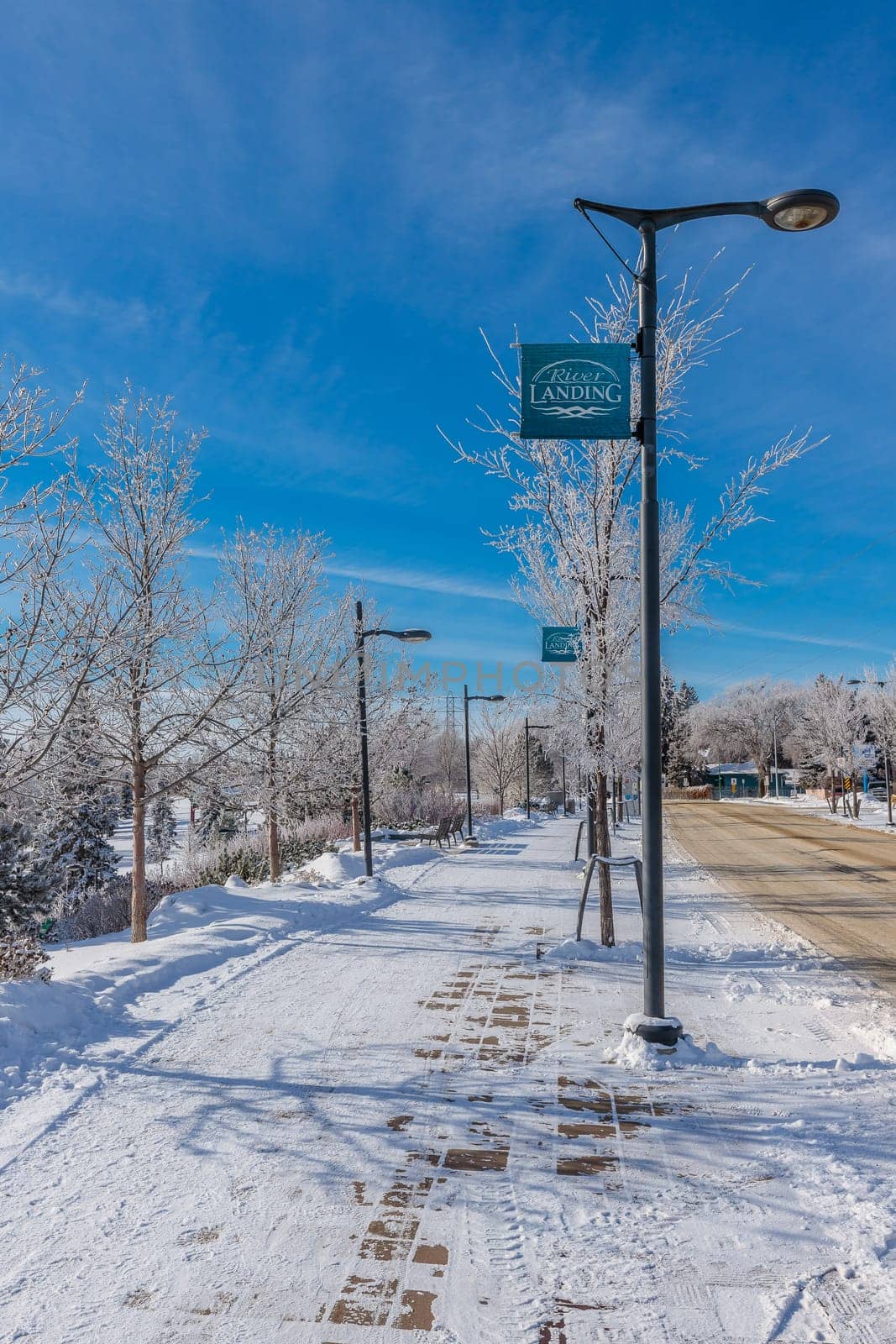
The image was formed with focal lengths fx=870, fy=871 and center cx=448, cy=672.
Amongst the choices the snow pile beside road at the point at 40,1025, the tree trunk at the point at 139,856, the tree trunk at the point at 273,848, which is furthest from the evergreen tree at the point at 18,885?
the snow pile beside road at the point at 40,1025

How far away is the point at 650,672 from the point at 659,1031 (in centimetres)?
230

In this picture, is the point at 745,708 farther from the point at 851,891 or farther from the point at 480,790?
the point at 851,891

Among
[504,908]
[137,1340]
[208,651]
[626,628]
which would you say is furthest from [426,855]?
[137,1340]

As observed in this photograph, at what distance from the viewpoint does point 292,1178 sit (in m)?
3.85

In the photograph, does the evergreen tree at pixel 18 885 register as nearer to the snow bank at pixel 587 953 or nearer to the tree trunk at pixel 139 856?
the tree trunk at pixel 139 856

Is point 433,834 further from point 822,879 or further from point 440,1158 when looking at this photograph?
point 440,1158

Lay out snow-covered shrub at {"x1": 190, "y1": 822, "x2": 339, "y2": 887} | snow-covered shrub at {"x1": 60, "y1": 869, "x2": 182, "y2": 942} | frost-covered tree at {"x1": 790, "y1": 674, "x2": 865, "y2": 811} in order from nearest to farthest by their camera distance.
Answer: snow-covered shrub at {"x1": 60, "y1": 869, "x2": 182, "y2": 942} < snow-covered shrub at {"x1": 190, "y1": 822, "x2": 339, "y2": 887} < frost-covered tree at {"x1": 790, "y1": 674, "x2": 865, "y2": 811}

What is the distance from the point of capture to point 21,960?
Answer: 7309mm

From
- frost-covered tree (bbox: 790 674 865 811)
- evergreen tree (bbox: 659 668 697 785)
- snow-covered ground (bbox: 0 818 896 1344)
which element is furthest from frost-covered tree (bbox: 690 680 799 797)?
snow-covered ground (bbox: 0 818 896 1344)

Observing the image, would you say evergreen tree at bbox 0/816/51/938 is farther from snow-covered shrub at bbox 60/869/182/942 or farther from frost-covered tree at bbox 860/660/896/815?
frost-covered tree at bbox 860/660/896/815

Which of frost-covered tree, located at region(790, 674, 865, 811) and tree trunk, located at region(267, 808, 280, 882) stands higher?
frost-covered tree, located at region(790, 674, 865, 811)

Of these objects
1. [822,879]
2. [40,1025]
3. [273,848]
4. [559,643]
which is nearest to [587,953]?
[559,643]

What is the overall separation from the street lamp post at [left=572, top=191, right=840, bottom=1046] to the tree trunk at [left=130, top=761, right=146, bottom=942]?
24.5ft

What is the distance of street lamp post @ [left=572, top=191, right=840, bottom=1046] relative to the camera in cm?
556
